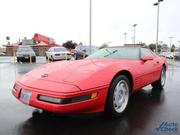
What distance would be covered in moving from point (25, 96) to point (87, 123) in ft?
3.45

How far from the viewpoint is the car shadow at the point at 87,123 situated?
9.77ft

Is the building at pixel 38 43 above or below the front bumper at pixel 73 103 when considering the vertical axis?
above

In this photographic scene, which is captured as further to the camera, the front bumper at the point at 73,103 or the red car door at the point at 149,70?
the red car door at the point at 149,70

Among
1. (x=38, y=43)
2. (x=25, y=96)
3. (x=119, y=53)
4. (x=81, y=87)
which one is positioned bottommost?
(x=25, y=96)

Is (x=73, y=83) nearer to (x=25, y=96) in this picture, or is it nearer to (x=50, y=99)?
(x=50, y=99)

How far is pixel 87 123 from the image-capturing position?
3.29 m

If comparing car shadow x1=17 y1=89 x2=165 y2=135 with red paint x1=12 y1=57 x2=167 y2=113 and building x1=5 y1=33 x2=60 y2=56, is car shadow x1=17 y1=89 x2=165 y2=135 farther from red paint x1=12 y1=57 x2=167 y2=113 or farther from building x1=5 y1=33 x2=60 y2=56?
building x1=5 y1=33 x2=60 y2=56

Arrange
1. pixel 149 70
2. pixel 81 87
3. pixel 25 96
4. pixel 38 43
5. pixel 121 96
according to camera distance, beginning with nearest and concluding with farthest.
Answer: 1. pixel 81 87
2. pixel 25 96
3. pixel 121 96
4. pixel 149 70
5. pixel 38 43

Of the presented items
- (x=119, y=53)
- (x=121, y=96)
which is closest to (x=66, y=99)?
(x=121, y=96)

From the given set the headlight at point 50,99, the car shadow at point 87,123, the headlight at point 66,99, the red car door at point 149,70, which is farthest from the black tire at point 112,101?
the red car door at point 149,70

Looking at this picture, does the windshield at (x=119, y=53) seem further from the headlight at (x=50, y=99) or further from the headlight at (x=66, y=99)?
the headlight at (x=50, y=99)

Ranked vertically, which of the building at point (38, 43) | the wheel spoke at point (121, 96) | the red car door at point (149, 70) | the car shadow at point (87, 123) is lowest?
the car shadow at point (87, 123)

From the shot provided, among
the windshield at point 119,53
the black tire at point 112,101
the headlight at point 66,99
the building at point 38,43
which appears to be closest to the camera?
the headlight at point 66,99

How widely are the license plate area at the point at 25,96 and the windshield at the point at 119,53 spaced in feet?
7.00
